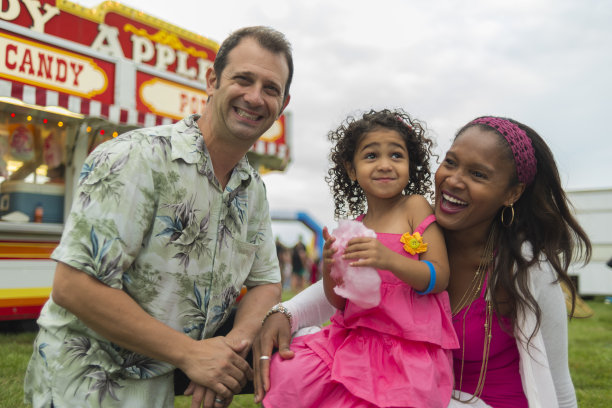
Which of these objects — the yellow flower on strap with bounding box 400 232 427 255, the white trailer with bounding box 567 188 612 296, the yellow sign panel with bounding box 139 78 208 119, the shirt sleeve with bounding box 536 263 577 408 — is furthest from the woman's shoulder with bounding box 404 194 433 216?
the white trailer with bounding box 567 188 612 296

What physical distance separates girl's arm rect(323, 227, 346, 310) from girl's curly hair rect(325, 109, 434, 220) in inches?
21.6

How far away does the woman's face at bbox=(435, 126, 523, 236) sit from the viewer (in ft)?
6.03

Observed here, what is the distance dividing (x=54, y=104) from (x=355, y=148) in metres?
4.43

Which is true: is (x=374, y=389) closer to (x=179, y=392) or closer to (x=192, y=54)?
(x=179, y=392)

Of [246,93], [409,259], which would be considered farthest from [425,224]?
[246,93]

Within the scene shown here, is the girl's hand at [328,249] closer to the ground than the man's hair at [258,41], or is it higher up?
closer to the ground

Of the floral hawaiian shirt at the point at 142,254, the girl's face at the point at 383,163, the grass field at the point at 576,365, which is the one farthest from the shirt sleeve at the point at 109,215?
the grass field at the point at 576,365

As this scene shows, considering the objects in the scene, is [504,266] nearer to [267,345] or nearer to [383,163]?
[383,163]

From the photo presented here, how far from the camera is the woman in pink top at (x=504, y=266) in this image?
1.82 metres

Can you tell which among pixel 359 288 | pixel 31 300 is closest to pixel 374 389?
pixel 359 288

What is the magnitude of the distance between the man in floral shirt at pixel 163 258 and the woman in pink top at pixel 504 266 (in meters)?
0.30

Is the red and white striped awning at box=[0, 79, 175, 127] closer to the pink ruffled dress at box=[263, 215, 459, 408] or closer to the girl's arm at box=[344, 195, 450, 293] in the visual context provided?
the pink ruffled dress at box=[263, 215, 459, 408]

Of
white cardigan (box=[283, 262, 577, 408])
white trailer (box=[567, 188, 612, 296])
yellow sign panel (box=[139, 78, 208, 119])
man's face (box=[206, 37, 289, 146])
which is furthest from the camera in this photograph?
white trailer (box=[567, 188, 612, 296])

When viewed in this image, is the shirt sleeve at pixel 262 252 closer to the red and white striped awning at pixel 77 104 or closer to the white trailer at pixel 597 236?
the red and white striped awning at pixel 77 104
